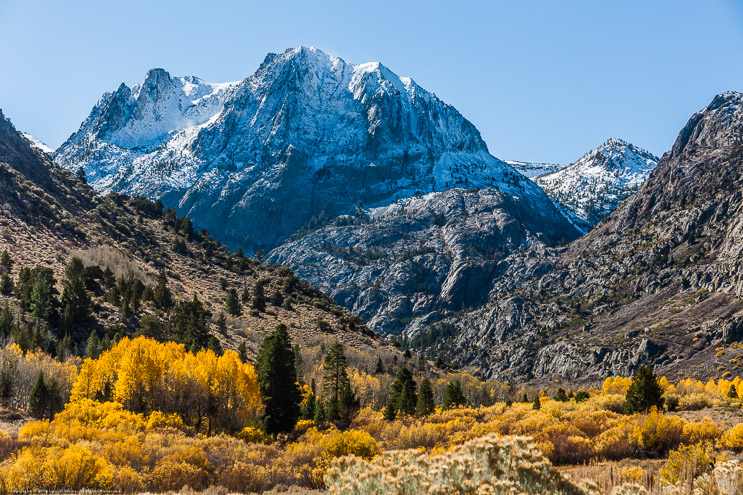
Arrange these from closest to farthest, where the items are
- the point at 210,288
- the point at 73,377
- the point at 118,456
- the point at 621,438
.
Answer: the point at 118,456 → the point at 621,438 → the point at 73,377 → the point at 210,288

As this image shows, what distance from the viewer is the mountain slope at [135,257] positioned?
94.0m

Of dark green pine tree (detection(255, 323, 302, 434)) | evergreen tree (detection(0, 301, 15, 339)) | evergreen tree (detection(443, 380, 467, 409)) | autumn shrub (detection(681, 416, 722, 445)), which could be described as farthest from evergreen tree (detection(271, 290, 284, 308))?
autumn shrub (detection(681, 416, 722, 445))

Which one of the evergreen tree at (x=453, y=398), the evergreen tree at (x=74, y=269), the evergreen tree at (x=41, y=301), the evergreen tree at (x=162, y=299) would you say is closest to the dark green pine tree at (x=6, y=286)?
the evergreen tree at (x=41, y=301)

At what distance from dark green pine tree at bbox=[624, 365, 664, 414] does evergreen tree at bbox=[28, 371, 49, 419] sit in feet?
158

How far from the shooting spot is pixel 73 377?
54.1 metres

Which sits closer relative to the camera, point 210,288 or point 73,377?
point 73,377

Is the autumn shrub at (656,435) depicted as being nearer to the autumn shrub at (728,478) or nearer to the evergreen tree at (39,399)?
the autumn shrub at (728,478)

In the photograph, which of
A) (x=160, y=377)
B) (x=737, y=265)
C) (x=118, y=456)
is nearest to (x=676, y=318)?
(x=737, y=265)

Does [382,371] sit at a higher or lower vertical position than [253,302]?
lower

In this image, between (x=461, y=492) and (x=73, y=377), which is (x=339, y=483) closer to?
(x=461, y=492)

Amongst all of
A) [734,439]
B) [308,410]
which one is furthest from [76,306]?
[734,439]

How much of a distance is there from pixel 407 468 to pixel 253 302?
110m

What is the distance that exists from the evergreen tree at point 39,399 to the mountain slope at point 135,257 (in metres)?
23.7

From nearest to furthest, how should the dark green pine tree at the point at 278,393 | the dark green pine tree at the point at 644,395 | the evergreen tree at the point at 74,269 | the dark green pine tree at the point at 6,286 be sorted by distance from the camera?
the dark green pine tree at the point at 644,395, the dark green pine tree at the point at 278,393, the dark green pine tree at the point at 6,286, the evergreen tree at the point at 74,269
